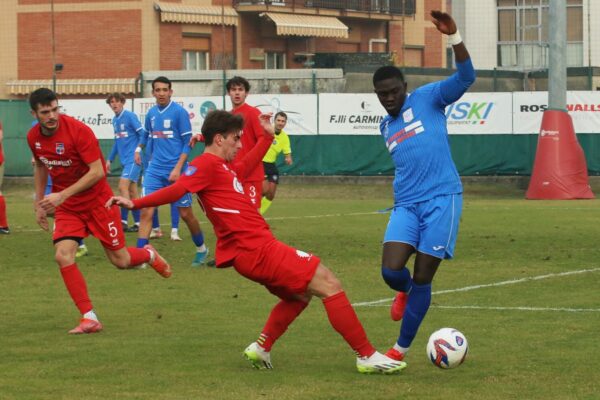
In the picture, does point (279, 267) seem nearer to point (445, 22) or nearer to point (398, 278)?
point (398, 278)

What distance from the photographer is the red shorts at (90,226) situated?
10.6m

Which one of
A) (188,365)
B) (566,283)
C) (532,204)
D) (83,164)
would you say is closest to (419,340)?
(188,365)

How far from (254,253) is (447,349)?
139 cm

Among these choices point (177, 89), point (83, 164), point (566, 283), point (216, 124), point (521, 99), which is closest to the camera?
point (216, 124)

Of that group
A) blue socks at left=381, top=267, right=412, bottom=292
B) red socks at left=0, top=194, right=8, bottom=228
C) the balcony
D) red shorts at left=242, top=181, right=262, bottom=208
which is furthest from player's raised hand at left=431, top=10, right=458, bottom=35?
the balcony

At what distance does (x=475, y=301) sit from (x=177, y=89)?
97.5 feet

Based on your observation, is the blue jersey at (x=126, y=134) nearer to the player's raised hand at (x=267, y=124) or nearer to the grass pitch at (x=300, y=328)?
the grass pitch at (x=300, y=328)

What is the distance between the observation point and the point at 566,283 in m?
13.5

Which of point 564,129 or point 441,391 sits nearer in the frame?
point 441,391

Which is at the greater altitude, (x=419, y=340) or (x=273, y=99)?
(x=273, y=99)

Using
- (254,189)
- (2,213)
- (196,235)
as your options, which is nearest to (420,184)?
(254,189)

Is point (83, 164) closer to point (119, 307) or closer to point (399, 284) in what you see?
point (119, 307)

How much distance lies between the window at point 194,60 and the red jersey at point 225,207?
148 feet

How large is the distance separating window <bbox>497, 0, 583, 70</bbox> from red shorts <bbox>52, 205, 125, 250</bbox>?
47.7m
